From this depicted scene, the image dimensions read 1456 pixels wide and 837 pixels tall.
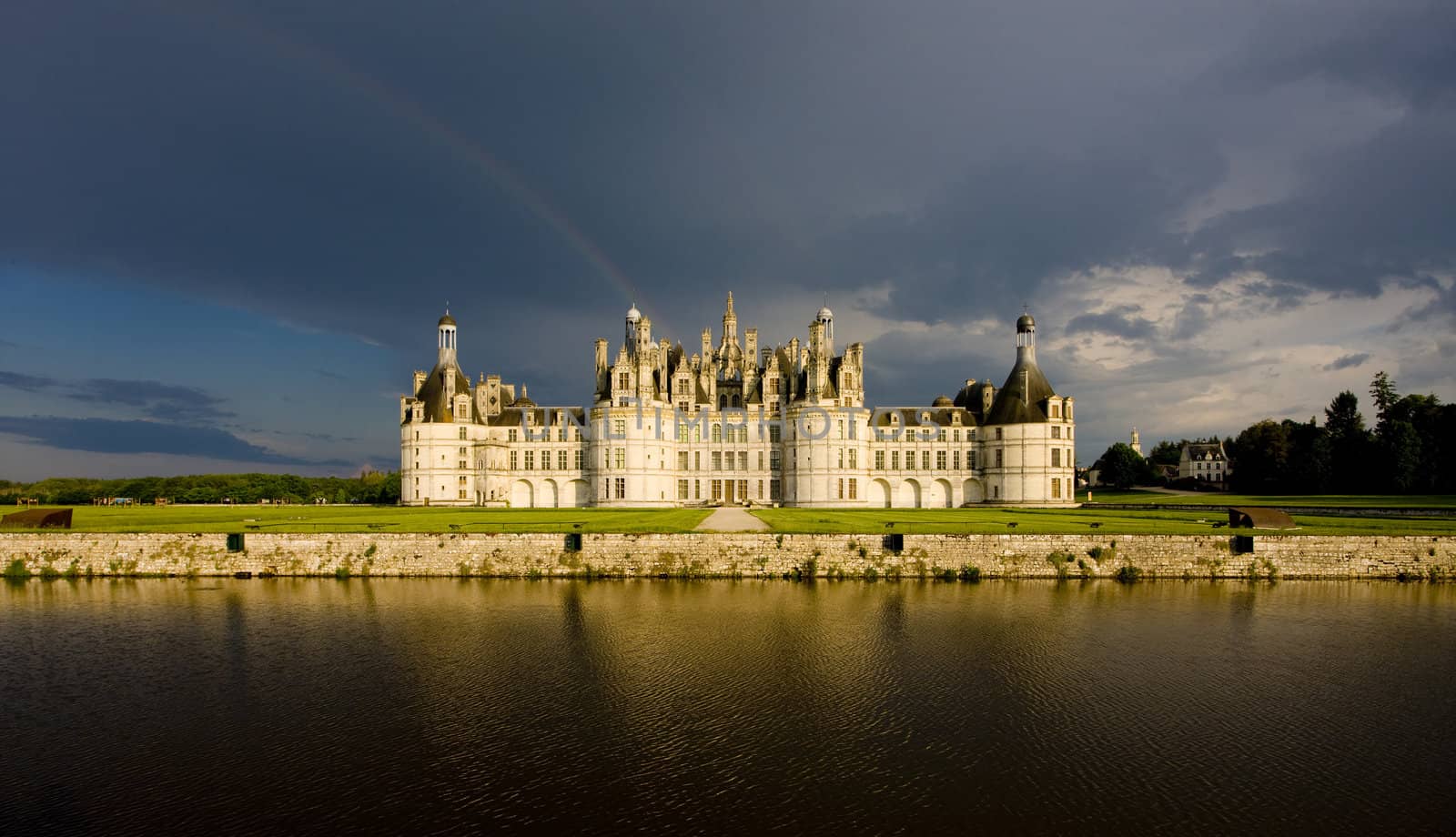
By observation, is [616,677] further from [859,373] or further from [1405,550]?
[859,373]

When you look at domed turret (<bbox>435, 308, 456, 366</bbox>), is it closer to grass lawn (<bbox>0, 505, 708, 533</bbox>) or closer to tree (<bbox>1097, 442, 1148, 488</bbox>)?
grass lawn (<bbox>0, 505, 708, 533</bbox>)

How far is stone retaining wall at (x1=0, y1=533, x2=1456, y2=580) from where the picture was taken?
38875mm

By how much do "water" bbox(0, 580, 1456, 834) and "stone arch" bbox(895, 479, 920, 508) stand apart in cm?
4795

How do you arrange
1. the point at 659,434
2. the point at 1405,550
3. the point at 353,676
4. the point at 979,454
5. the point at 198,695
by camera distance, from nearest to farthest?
1. the point at 198,695
2. the point at 353,676
3. the point at 1405,550
4. the point at 659,434
5. the point at 979,454

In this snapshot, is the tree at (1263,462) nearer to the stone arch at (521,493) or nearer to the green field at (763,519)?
the green field at (763,519)

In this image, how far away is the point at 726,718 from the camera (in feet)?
61.6

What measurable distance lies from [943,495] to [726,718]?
213 ft

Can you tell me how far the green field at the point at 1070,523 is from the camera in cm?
4162

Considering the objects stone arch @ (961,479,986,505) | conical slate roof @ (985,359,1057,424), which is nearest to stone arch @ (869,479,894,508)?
stone arch @ (961,479,986,505)

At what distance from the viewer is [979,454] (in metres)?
80.5

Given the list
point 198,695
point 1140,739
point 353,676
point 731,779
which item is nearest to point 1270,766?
point 1140,739

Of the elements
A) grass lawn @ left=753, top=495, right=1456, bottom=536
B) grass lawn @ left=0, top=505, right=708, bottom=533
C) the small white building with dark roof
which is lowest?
grass lawn @ left=753, top=495, right=1456, bottom=536

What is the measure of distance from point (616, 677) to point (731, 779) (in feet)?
22.6

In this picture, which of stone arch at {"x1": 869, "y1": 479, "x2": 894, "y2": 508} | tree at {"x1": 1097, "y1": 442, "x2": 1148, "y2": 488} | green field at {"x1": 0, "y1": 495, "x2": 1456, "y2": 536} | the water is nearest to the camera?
the water
